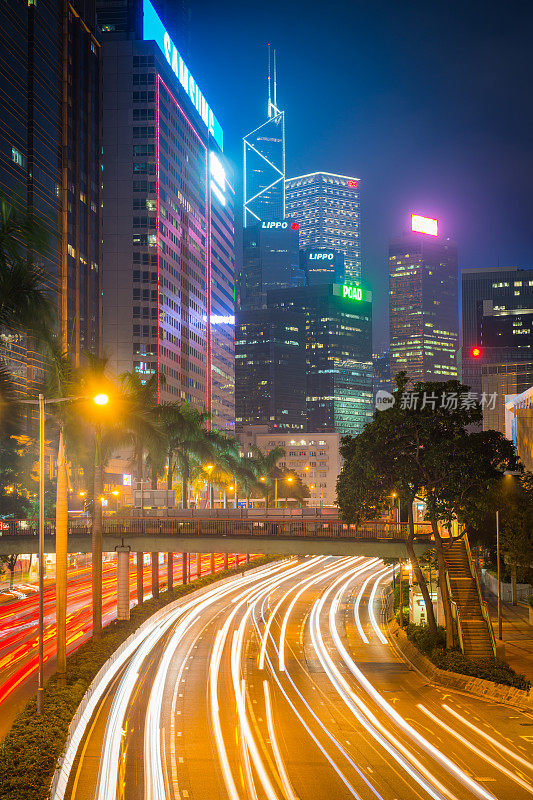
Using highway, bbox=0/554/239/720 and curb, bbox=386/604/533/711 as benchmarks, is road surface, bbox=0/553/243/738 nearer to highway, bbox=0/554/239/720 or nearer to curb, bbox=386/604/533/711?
highway, bbox=0/554/239/720

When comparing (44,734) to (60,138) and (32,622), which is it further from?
(60,138)

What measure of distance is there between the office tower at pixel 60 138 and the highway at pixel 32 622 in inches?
1445

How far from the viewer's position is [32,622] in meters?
68.8

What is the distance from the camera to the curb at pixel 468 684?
Answer: 41125mm

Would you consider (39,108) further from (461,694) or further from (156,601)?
(461,694)

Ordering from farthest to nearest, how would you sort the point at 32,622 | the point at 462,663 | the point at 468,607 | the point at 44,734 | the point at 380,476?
the point at 32,622 → the point at 380,476 → the point at 468,607 → the point at 462,663 → the point at 44,734

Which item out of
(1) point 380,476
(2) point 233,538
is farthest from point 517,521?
(2) point 233,538

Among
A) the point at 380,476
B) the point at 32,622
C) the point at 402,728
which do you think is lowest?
the point at 32,622

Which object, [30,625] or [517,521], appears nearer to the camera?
[517,521]

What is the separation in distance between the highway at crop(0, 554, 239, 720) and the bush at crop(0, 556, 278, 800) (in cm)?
326

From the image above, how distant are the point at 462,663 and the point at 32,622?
37.4 meters

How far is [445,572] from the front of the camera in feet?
184

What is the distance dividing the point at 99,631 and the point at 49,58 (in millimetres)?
125344

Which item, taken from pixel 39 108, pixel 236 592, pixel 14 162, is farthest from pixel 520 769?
pixel 39 108
